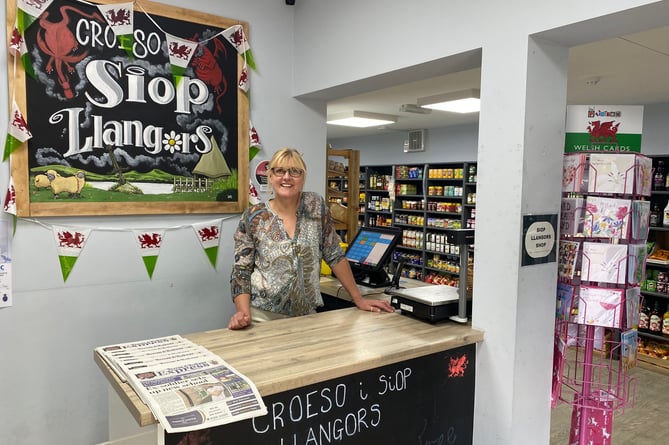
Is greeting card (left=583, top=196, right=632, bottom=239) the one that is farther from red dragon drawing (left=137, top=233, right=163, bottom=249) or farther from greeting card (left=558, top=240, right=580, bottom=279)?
red dragon drawing (left=137, top=233, right=163, bottom=249)

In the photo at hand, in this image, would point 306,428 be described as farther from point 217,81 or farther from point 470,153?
point 470,153

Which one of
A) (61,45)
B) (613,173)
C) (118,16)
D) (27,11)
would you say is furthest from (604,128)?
(27,11)

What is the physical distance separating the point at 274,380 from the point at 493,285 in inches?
36.7

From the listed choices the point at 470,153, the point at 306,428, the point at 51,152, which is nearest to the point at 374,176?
the point at 470,153

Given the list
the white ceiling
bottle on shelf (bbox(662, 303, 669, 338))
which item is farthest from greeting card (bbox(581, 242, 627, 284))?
bottle on shelf (bbox(662, 303, 669, 338))

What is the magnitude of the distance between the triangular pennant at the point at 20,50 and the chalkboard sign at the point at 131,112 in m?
0.01

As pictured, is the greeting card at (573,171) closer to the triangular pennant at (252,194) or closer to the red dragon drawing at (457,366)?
the red dragon drawing at (457,366)

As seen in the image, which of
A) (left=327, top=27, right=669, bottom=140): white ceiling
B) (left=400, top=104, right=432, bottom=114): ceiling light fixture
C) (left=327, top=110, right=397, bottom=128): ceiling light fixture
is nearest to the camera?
(left=327, top=27, right=669, bottom=140): white ceiling

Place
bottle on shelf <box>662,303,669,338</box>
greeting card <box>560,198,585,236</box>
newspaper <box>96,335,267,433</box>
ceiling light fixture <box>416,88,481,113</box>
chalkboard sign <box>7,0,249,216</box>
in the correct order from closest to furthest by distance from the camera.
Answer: newspaper <box>96,335,267,433</box> → greeting card <box>560,198,585,236</box> → chalkboard sign <box>7,0,249,216</box> → ceiling light fixture <box>416,88,481,113</box> → bottle on shelf <box>662,303,669,338</box>

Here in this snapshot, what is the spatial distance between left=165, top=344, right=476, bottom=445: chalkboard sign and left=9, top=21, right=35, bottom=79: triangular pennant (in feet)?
5.99

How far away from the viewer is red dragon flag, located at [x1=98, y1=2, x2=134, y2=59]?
7.74 ft

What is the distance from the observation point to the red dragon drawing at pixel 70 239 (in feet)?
7.59

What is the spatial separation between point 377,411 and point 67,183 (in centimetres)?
176

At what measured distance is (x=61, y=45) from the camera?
225cm
